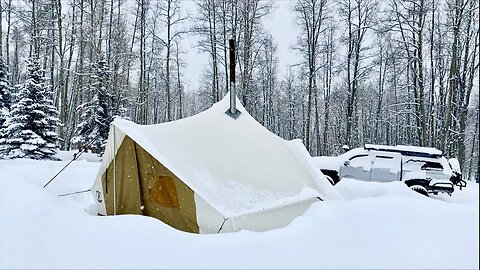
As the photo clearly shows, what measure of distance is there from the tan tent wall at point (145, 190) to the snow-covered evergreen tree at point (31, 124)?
9.53 m

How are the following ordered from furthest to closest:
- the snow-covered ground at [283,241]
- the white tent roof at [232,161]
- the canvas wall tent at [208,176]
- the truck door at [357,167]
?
the truck door at [357,167] < the white tent roof at [232,161] < the canvas wall tent at [208,176] < the snow-covered ground at [283,241]

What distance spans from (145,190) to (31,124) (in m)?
11.1

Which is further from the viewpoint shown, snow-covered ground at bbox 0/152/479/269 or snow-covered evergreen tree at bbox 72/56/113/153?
snow-covered evergreen tree at bbox 72/56/113/153

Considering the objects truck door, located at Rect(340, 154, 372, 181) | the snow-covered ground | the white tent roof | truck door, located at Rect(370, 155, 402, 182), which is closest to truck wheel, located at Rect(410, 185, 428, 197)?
truck door, located at Rect(370, 155, 402, 182)

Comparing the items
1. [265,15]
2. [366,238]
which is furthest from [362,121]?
[366,238]

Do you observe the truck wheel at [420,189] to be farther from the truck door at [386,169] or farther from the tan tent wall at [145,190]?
the tan tent wall at [145,190]

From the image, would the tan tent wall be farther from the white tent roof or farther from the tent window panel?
the white tent roof

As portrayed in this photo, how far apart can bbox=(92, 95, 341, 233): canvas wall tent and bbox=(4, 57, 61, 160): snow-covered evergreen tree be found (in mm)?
9233

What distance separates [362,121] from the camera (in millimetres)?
38656

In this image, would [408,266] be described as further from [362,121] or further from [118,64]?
[362,121]

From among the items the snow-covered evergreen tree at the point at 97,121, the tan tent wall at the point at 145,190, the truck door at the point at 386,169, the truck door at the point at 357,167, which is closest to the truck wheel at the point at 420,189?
the truck door at the point at 386,169

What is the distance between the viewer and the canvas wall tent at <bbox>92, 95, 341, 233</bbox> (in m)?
4.96

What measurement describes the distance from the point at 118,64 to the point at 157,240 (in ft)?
71.1

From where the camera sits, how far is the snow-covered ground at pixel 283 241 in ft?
9.18
